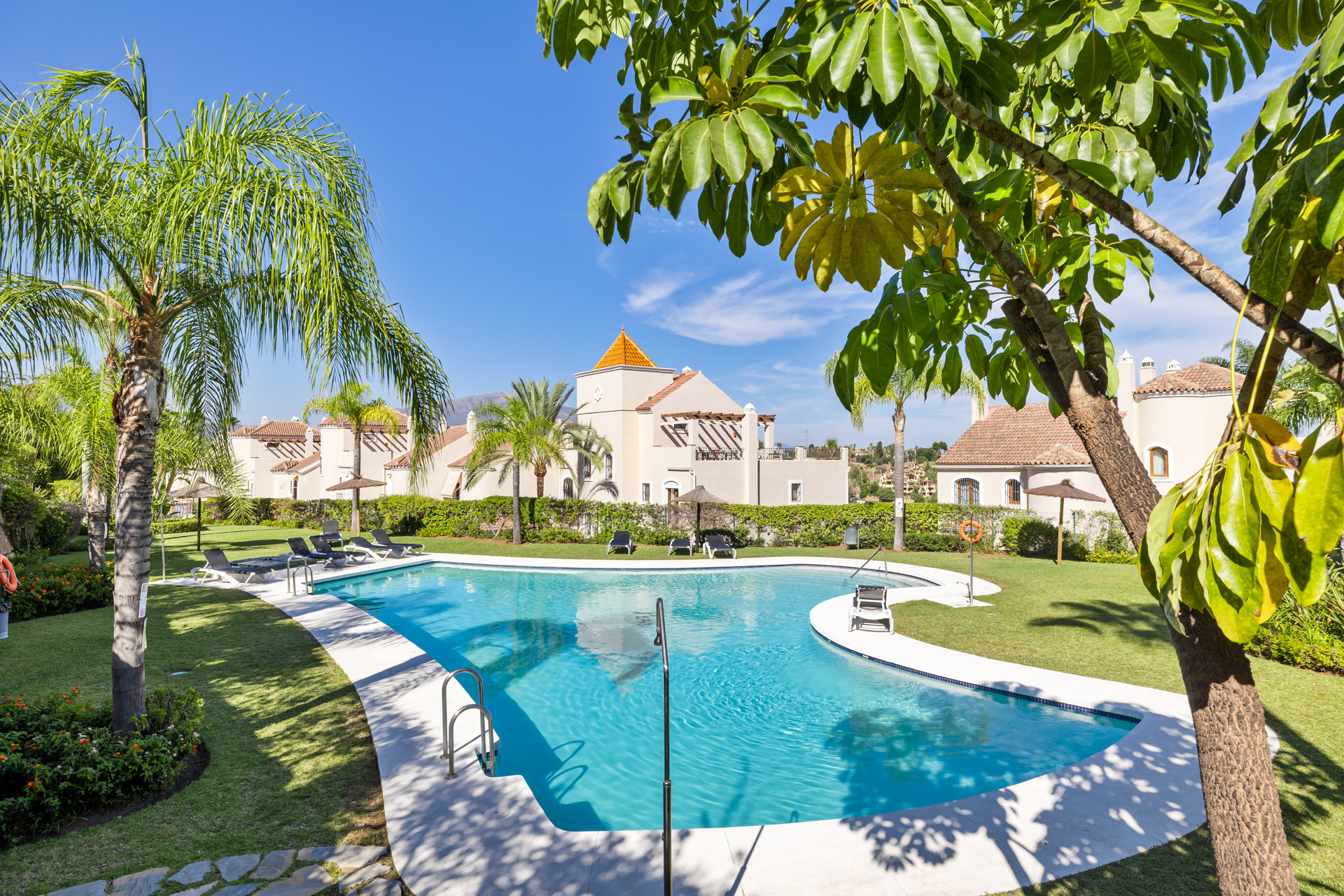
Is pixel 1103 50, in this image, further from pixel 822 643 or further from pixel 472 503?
pixel 472 503

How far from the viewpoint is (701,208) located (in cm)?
217

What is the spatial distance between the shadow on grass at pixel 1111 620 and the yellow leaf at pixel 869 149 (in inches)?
555

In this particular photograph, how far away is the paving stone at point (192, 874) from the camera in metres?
4.91

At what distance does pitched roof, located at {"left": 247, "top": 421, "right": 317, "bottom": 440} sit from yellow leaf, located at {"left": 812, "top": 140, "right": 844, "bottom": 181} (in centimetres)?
5564

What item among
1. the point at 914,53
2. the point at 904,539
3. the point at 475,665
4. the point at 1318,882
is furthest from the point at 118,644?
the point at 904,539

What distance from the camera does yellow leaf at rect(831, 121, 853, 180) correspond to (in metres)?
1.87

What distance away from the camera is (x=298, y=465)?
50.5m

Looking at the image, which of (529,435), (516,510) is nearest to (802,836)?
(516,510)

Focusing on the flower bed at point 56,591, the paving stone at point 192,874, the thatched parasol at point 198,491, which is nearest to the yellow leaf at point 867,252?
the paving stone at point 192,874

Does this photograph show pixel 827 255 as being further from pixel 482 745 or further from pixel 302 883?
pixel 482 745

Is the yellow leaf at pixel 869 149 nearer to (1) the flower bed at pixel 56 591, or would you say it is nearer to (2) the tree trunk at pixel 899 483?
(1) the flower bed at pixel 56 591

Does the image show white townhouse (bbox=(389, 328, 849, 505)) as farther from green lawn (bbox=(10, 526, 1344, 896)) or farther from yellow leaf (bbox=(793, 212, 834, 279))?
yellow leaf (bbox=(793, 212, 834, 279))

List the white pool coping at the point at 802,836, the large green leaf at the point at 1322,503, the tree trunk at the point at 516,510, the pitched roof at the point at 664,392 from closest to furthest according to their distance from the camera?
the large green leaf at the point at 1322,503 → the white pool coping at the point at 802,836 → the tree trunk at the point at 516,510 → the pitched roof at the point at 664,392

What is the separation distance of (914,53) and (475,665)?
12828mm
